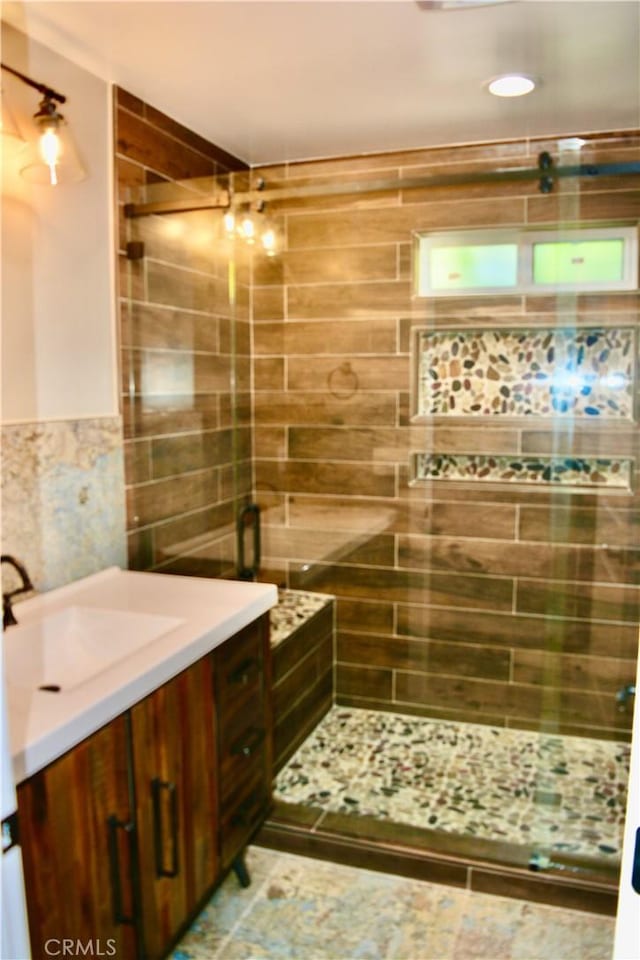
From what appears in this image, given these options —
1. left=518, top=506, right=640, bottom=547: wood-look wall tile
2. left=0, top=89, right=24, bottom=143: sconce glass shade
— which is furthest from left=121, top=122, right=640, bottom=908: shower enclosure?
left=0, top=89, right=24, bottom=143: sconce glass shade

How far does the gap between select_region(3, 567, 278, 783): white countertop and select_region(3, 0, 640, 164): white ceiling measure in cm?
156

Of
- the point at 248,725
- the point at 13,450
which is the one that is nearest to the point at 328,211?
the point at 13,450

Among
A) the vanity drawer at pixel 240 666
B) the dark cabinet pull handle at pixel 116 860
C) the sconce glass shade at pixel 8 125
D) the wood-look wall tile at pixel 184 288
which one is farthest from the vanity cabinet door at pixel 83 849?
the wood-look wall tile at pixel 184 288

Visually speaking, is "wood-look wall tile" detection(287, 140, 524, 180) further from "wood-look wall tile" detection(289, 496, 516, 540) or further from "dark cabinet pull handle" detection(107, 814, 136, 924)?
"dark cabinet pull handle" detection(107, 814, 136, 924)

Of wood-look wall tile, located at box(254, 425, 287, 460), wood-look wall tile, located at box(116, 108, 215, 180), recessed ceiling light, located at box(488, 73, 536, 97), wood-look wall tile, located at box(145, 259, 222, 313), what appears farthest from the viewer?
wood-look wall tile, located at box(254, 425, 287, 460)

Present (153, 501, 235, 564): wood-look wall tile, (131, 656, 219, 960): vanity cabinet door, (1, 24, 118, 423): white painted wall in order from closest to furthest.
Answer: (131, 656, 219, 960): vanity cabinet door, (1, 24, 118, 423): white painted wall, (153, 501, 235, 564): wood-look wall tile

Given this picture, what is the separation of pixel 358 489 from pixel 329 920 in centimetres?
169

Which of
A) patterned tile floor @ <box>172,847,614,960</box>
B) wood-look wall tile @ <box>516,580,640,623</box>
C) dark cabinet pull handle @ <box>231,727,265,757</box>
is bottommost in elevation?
patterned tile floor @ <box>172,847,614,960</box>

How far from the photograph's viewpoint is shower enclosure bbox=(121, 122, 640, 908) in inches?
112

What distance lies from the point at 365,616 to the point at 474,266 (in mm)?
1593

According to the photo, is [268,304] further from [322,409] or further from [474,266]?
[474,266]

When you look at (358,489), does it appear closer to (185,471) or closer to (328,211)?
(185,471)

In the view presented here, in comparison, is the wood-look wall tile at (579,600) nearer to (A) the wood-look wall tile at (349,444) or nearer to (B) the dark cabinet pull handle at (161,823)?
(A) the wood-look wall tile at (349,444)

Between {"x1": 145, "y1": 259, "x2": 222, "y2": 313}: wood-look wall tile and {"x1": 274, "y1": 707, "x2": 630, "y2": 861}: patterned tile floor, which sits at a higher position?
{"x1": 145, "y1": 259, "x2": 222, "y2": 313}: wood-look wall tile
